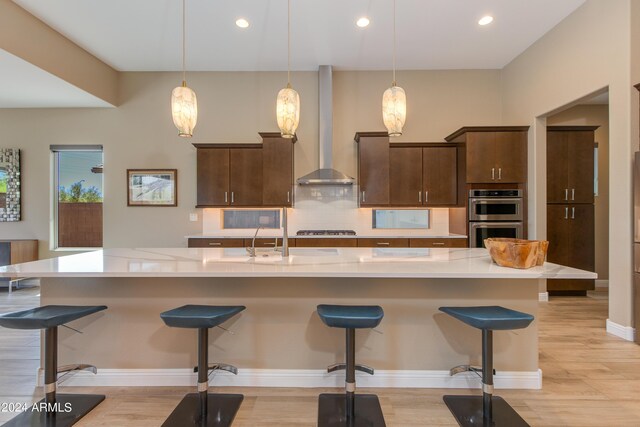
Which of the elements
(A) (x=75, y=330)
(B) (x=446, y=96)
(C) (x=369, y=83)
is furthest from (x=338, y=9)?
(A) (x=75, y=330)

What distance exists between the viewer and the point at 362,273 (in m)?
1.89

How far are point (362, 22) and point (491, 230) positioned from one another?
3.08m

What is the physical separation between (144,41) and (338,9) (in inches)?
99.7

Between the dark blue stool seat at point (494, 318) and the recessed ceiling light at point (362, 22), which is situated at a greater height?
the recessed ceiling light at point (362, 22)

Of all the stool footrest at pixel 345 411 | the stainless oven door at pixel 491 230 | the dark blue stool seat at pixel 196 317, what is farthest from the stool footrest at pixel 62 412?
the stainless oven door at pixel 491 230

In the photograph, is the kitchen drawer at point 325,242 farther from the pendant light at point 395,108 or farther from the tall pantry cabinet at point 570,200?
the tall pantry cabinet at point 570,200

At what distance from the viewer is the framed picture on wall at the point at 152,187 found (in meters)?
5.02

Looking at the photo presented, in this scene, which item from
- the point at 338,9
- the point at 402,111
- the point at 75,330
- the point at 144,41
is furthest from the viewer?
the point at 144,41

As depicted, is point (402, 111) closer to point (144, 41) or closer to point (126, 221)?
point (144, 41)

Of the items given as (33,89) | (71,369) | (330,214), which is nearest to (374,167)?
(330,214)

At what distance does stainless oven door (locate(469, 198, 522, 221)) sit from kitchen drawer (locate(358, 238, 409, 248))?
0.94 meters

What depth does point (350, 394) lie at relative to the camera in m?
1.96

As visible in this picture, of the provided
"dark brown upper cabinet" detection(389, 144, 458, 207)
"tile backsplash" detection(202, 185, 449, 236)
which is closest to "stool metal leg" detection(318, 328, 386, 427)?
"dark brown upper cabinet" detection(389, 144, 458, 207)

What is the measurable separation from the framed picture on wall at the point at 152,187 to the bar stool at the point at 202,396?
3.40 meters
